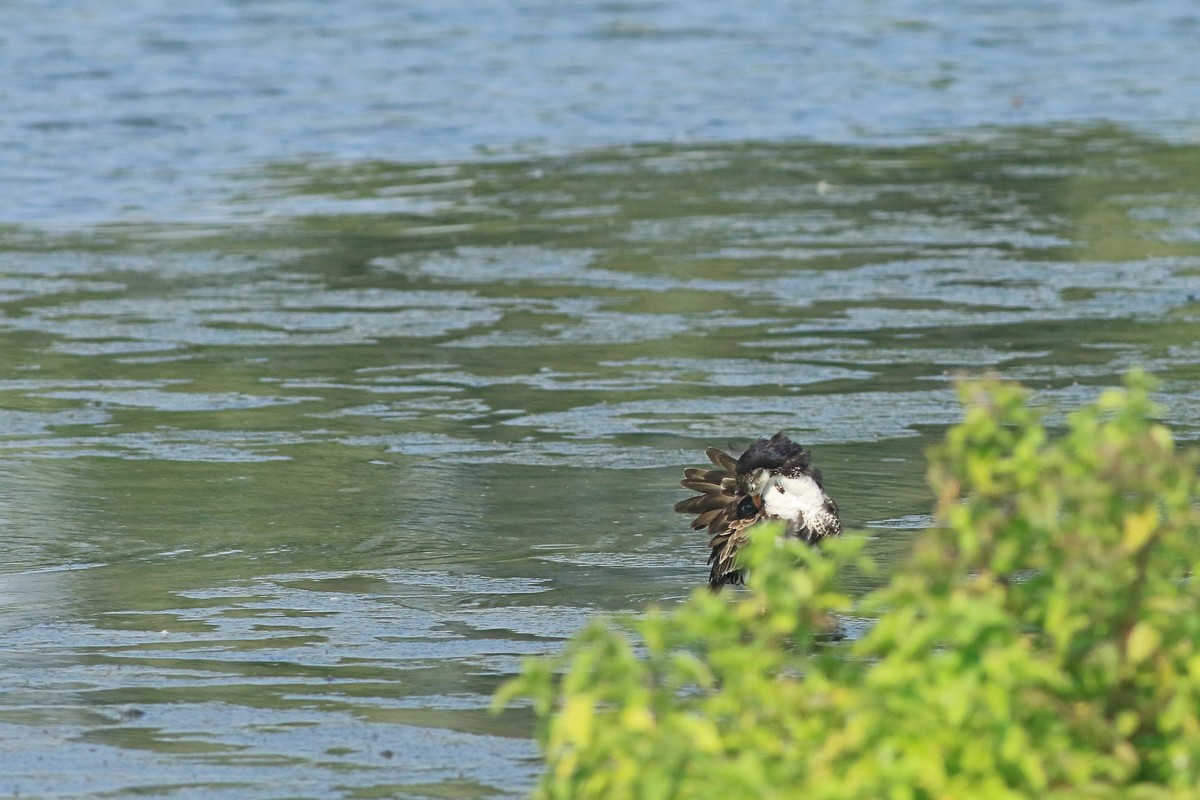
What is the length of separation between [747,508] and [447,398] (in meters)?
3.26

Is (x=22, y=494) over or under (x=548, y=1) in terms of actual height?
under

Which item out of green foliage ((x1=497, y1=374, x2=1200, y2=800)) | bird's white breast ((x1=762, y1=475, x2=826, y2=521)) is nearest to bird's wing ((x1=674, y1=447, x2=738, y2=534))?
bird's white breast ((x1=762, y1=475, x2=826, y2=521))

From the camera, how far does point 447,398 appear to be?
33.4ft

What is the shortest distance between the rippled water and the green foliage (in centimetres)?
160

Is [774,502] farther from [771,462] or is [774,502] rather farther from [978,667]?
[978,667]

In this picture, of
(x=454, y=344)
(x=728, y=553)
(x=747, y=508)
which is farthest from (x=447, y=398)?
(x=728, y=553)

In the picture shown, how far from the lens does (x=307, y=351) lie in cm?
1134

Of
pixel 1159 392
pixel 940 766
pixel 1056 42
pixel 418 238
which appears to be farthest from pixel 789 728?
pixel 1056 42

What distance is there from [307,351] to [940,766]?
26.4 feet

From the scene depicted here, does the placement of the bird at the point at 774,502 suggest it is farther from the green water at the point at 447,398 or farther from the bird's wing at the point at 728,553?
Result: the green water at the point at 447,398

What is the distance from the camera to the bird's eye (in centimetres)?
712

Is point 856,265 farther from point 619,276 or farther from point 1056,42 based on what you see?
point 1056,42

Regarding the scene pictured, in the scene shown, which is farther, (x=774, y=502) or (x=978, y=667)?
(x=774, y=502)

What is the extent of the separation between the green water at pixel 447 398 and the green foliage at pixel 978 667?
1.64 metres
